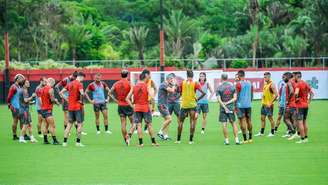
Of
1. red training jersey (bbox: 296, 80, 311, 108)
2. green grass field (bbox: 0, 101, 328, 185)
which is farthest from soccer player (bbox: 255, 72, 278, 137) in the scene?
red training jersey (bbox: 296, 80, 311, 108)

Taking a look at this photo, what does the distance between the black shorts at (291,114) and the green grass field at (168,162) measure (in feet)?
2.41

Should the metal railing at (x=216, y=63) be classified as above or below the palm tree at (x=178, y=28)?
below

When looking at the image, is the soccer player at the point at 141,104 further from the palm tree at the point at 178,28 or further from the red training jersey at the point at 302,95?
the palm tree at the point at 178,28

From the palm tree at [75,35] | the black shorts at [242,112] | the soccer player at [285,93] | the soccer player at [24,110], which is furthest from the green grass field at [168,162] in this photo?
the palm tree at [75,35]

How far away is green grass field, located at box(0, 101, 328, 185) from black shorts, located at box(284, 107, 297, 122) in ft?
2.41

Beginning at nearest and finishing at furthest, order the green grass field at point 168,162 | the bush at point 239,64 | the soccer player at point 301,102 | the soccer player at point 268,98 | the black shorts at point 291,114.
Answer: the green grass field at point 168,162 < the soccer player at point 301,102 < the black shorts at point 291,114 < the soccer player at point 268,98 < the bush at point 239,64

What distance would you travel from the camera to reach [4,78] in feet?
173

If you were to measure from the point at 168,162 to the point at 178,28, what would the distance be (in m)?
61.5

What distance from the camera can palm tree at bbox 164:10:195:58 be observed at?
260 feet

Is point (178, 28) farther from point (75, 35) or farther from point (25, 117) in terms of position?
point (25, 117)

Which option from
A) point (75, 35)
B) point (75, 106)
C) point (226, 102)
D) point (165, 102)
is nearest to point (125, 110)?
point (75, 106)

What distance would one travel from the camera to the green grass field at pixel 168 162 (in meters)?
16.0

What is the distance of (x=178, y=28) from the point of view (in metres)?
79.8

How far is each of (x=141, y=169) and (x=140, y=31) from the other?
6122cm
